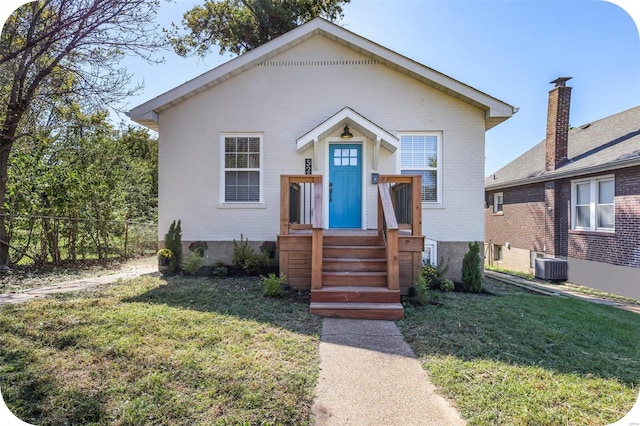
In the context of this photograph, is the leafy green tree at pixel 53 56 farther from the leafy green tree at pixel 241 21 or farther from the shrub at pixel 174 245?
the leafy green tree at pixel 241 21

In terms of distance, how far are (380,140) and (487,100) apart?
2559 millimetres

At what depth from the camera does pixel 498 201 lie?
661 inches

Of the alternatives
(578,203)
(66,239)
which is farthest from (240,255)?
(578,203)

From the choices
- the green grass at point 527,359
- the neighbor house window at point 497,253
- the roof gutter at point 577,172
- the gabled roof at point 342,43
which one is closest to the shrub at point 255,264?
the green grass at point 527,359

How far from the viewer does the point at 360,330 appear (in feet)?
14.0

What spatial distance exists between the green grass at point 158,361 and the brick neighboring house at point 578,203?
10.3 meters

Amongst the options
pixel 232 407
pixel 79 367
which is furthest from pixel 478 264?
pixel 79 367

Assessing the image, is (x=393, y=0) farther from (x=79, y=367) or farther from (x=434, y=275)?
(x=79, y=367)

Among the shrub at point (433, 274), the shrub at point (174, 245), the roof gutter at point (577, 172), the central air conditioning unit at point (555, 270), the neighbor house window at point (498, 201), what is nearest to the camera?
the shrub at point (433, 274)

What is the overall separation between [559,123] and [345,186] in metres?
10.6

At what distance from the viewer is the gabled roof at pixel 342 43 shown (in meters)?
7.22

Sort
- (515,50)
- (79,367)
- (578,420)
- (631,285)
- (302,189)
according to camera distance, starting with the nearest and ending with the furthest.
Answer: (578,420) → (79,367) → (515,50) → (302,189) → (631,285)

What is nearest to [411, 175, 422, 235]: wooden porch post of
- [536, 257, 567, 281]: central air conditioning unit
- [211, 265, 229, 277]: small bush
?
[211, 265, 229, 277]: small bush

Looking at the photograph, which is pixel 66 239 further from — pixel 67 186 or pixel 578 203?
pixel 578 203
